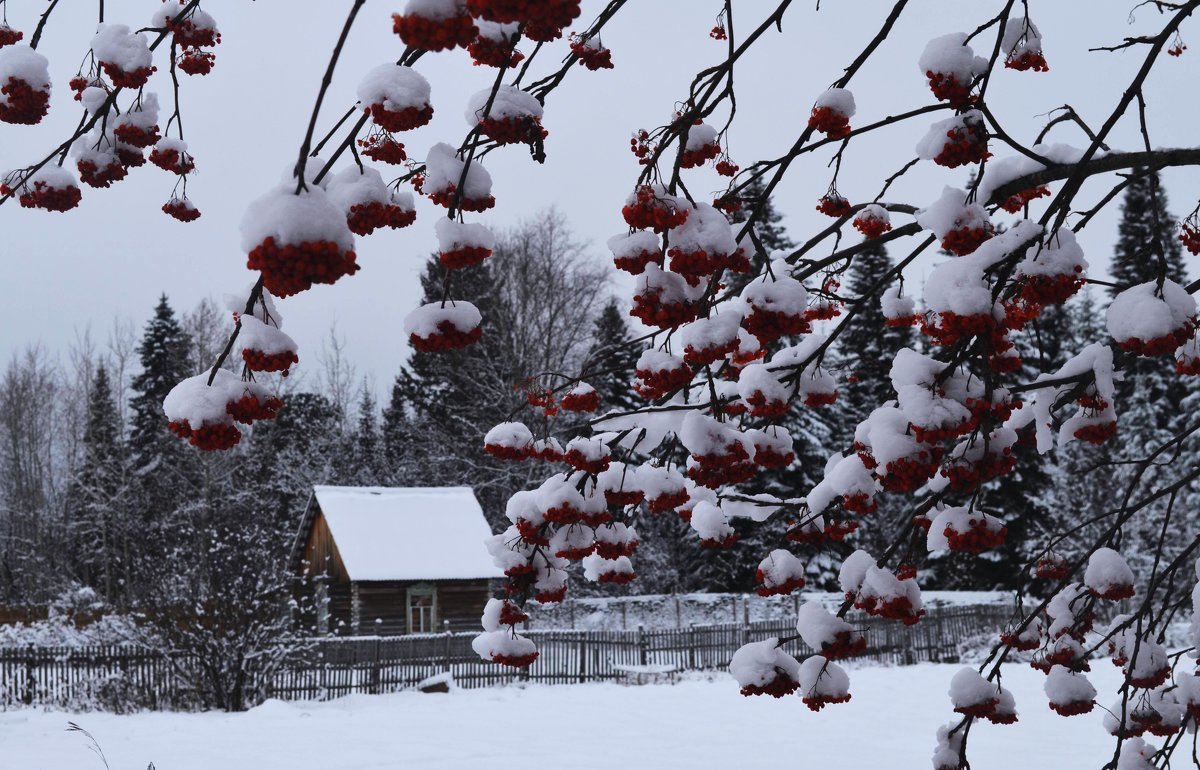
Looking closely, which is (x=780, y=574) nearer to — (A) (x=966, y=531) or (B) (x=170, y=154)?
(A) (x=966, y=531)

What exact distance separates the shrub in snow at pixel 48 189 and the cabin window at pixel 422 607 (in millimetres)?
21063

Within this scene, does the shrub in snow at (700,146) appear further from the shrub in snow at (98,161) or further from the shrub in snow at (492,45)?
the shrub in snow at (98,161)

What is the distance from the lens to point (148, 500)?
33.7 m

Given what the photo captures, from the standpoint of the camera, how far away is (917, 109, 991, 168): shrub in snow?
8.94 feet

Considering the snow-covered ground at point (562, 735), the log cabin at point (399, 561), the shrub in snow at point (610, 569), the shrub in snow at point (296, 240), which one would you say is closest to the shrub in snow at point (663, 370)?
the shrub in snow at point (296, 240)

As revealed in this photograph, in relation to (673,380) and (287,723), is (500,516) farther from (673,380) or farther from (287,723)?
(673,380)

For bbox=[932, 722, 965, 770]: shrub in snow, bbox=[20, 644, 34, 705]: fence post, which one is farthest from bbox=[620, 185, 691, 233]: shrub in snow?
bbox=[20, 644, 34, 705]: fence post

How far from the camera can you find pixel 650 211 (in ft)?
7.73

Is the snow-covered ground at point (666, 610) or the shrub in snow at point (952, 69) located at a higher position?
the shrub in snow at point (952, 69)

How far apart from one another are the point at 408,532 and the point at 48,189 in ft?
69.4

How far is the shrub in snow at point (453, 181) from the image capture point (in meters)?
2.22

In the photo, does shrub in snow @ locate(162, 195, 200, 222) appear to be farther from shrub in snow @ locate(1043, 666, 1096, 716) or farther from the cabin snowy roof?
the cabin snowy roof

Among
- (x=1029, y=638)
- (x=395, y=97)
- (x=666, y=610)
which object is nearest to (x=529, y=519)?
(x=395, y=97)

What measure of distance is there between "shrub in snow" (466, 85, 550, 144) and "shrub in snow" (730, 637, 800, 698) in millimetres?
1918
